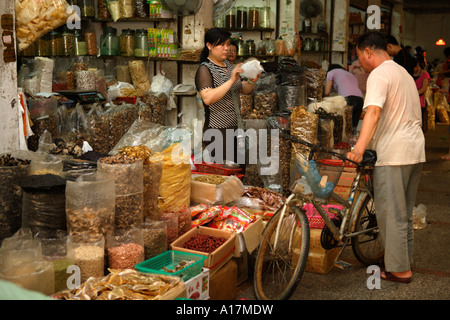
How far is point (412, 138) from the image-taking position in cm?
351

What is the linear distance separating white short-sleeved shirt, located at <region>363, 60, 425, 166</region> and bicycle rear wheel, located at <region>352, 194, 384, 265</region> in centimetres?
43

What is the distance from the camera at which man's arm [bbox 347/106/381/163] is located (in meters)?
3.31

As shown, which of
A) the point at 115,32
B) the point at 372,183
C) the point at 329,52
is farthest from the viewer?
the point at 329,52

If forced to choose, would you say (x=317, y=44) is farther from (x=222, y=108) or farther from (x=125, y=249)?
(x=125, y=249)

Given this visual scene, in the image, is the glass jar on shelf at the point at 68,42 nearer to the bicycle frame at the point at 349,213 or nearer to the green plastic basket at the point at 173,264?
the green plastic basket at the point at 173,264

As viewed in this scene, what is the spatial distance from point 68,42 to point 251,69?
2.89 meters

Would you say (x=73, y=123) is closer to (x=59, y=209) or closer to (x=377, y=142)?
(x=59, y=209)

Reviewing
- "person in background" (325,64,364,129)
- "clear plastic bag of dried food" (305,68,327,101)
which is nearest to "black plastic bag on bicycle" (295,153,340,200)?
"clear plastic bag of dried food" (305,68,327,101)

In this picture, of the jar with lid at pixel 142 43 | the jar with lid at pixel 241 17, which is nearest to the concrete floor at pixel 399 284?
the jar with lid at pixel 142 43

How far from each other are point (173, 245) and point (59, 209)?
2.39 feet

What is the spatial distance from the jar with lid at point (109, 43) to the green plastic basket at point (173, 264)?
3.92 metres

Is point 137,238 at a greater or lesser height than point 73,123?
lesser
